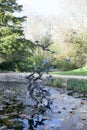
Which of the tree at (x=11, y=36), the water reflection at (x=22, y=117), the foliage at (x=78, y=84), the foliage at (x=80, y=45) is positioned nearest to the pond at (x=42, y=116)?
the water reflection at (x=22, y=117)

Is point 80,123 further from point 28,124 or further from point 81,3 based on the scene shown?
point 81,3

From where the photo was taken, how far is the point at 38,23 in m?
39.7

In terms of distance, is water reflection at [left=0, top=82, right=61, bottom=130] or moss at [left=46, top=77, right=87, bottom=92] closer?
water reflection at [left=0, top=82, right=61, bottom=130]

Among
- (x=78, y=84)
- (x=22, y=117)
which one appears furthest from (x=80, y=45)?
(x=22, y=117)

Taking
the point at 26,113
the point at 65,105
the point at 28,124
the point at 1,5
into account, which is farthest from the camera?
the point at 1,5

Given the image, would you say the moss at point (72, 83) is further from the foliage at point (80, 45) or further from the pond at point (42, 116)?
the foliage at point (80, 45)

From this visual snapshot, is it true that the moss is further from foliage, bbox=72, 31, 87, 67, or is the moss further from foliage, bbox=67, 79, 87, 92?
foliage, bbox=72, 31, 87, 67

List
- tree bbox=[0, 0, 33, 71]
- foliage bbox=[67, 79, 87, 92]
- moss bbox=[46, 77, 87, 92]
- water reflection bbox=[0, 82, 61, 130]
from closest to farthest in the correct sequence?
1. water reflection bbox=[0, 82, 61, 130]
2. foliage bbox=[67, 79, 87, 92]
3. moss bbox=[46, 77, 87, 92]
4. tree bbox=[0, 0, 33, 71]

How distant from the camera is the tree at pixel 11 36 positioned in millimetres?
25219

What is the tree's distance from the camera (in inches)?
993

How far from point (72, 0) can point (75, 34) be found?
307 centimetres

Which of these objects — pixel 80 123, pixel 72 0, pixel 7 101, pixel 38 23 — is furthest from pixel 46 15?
pixel 80 123

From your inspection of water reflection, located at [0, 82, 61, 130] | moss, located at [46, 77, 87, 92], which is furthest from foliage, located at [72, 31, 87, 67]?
water reflection, located at [0, 82, 61, 130]

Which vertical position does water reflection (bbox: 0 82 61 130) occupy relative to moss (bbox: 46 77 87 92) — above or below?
above
